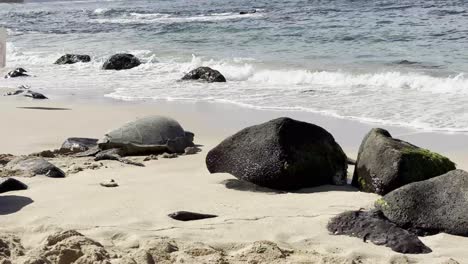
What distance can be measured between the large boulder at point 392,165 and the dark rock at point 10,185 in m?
2.45

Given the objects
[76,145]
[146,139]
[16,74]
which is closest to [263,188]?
[146,139]

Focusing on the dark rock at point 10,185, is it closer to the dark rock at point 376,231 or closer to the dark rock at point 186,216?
the dark rock at point 186,216

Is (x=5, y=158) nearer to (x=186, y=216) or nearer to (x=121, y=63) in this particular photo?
(x=186, y=216)

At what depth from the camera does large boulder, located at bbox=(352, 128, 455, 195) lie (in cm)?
454

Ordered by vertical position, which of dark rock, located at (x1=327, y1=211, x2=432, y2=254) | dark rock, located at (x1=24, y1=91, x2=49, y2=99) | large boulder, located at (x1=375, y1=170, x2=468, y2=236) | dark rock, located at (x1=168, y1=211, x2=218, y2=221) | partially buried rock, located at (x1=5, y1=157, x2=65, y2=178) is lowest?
dark rock, located at (x1=24, y1=91, x2=49, y2=99)

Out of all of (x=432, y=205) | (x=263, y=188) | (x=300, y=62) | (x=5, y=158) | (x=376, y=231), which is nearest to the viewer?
(x=376, y=231)

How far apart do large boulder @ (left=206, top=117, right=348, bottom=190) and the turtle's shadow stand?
1458mm

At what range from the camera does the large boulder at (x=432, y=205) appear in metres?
3.82

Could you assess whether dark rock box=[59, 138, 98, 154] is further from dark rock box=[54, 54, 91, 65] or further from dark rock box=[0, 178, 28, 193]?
dark rock box=[54, 54, 91, 65]

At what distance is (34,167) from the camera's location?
5309 mm

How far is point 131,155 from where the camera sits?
246 inches

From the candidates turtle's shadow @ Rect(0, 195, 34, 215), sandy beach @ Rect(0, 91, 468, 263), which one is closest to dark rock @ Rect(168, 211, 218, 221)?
sandy beach @ Rect(0, 91, 468, 263)

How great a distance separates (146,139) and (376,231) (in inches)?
122

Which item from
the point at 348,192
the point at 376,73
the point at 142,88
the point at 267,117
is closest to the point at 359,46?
the point at 376,73
